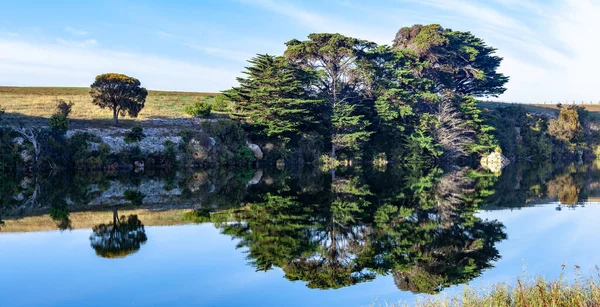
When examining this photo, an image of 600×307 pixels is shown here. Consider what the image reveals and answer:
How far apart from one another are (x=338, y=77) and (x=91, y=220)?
33560 mm

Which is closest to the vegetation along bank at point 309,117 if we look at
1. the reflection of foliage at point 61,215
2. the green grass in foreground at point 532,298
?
the reflection of foliage at point 61,215

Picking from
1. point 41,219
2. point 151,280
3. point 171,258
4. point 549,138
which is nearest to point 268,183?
point 41,219

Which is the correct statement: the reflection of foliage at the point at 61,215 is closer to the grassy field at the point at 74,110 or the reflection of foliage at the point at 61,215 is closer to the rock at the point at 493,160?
the grassy field at the point at 74,110

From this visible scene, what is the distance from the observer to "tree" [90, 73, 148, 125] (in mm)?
36375

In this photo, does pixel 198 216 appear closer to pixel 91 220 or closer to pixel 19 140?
pixel 91 220

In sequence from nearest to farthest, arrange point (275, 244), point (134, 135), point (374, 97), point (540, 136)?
point (275, 244), point (134, 135), point (374, 97), point (540, 136)

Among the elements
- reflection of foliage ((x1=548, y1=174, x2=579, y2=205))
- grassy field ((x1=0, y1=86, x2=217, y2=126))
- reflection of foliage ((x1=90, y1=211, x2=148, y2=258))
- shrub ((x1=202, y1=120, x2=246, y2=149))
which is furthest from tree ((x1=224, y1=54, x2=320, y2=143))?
reflection of foliage ((x1=90, y1=211, x2=148, y2=258))

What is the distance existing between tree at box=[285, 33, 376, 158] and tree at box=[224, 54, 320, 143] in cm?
172

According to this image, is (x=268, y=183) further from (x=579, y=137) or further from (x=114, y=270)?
(x=579, y=137)

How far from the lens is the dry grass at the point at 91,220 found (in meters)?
13.2

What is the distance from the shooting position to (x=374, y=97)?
153 feet

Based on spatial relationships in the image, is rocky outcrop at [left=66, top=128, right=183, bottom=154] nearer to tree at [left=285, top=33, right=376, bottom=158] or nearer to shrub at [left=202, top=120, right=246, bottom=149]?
shrub at [left=202, top=120, right=246, bottom=149]

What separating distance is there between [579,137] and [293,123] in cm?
4426

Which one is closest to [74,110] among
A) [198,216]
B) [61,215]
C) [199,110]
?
[199,110]
